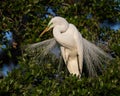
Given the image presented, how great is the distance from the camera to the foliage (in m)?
3.27

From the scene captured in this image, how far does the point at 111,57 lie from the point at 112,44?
0.12m

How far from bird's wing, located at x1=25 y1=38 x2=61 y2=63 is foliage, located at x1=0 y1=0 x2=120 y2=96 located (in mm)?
70

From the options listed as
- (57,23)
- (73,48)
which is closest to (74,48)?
(73,48)

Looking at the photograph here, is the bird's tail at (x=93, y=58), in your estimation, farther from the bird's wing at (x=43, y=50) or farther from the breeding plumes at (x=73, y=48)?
the bird's wing at (x=43, y=50)

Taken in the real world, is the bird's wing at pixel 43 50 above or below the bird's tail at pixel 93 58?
above

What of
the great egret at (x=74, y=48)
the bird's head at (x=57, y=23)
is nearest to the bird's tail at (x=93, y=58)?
the great egret at (x=74, y=48)

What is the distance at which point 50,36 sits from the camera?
427cm

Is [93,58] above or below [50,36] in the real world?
below

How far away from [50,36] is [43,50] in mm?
207

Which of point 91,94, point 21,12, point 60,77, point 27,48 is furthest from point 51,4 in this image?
point 91,94

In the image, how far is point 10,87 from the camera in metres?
3.21

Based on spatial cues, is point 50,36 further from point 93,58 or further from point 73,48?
point 93,58

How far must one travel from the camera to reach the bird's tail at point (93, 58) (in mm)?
4020

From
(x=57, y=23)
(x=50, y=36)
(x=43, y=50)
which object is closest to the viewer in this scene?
(x=57, y=23)
